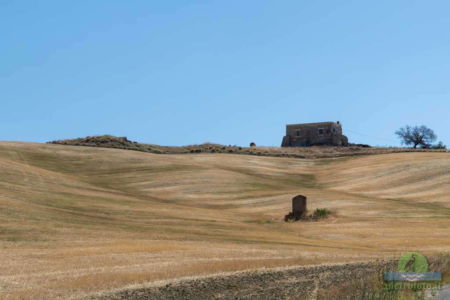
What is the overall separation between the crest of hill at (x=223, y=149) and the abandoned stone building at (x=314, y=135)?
7532mm

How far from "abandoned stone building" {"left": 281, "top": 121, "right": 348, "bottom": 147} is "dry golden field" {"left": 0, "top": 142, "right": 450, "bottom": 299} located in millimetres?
21184

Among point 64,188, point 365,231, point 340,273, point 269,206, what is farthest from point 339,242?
point 64,188

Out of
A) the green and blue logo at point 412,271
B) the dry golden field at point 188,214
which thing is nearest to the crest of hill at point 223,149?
the dry golden field at point 188,214

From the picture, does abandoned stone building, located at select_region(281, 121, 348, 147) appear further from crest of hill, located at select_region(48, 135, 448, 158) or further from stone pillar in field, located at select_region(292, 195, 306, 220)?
stone pillar in field, located at select_region(292, 195, 306, 220)

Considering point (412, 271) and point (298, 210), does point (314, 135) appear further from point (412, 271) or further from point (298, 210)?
point (412, 271)

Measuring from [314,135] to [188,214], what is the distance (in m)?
72.6

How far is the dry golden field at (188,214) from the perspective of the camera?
86.4 feet

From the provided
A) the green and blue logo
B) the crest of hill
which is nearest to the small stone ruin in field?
the green and blue logo

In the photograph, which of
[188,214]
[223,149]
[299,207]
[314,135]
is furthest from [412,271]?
[314,135]

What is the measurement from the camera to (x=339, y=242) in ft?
128

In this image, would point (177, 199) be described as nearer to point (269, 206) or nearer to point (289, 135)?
point (269, 206)

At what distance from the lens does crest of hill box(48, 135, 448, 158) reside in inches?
4018

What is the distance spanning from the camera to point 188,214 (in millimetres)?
50031

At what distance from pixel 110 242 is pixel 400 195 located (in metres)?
37.4
